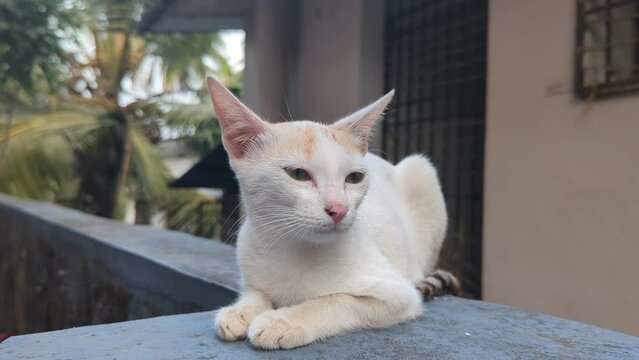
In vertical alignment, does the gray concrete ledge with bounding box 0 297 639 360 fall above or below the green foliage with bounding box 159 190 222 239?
above

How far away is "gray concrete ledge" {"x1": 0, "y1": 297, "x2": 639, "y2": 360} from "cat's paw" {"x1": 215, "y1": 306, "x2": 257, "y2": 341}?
0.03m

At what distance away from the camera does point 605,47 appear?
3170 mm

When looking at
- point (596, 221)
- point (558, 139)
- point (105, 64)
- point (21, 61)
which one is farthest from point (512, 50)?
point (105, 64)

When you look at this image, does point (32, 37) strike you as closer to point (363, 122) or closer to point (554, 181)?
point (554, 181)

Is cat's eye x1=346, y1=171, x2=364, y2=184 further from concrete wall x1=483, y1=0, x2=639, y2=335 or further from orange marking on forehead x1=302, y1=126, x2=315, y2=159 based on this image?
concrete wall x1=483, y1=0, x2=639, y2=335

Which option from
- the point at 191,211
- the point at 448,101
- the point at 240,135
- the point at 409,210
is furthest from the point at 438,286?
the point at 191,211

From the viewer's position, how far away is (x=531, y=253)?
358cm

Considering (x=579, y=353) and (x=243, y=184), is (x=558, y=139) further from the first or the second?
(x=243, y=184)

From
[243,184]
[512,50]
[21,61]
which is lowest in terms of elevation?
[243,184]

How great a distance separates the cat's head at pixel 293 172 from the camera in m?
1.60

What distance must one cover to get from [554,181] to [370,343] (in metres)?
2.19

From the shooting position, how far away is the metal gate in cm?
451

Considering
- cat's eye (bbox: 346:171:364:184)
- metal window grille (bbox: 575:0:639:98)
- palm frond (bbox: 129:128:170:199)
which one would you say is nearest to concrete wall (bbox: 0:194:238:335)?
cat's eye (bbox: 346:171:364:184)

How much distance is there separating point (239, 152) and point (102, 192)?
9.01 m
